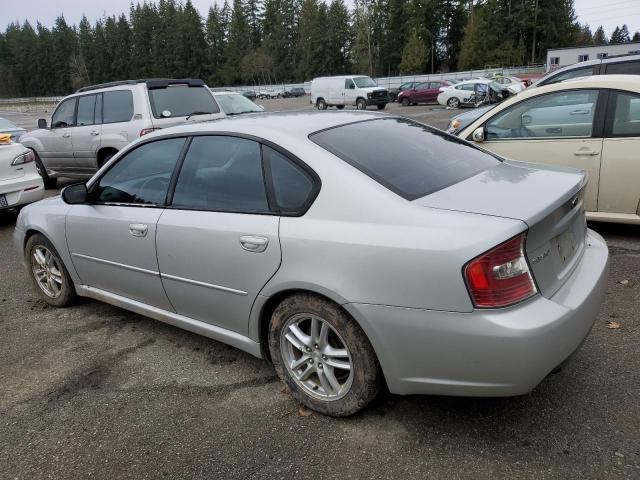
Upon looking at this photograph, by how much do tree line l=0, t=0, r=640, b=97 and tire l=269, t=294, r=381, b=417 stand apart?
77.1 m

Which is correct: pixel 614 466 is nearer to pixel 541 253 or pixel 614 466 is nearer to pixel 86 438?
pixel 541 253

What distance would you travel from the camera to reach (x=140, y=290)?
11.7 ft

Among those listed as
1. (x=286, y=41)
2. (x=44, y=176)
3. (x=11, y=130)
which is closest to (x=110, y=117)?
(x=44, y=176)

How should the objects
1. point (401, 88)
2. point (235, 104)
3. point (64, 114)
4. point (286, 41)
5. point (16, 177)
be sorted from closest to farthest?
point (16, 177), point (64, 114), point (235, 104), point (401, 88), point (286, 41)

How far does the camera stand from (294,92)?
6919 centimetres

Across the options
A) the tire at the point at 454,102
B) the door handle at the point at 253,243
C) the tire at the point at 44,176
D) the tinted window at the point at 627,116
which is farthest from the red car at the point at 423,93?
the door handle at the point at 253,243

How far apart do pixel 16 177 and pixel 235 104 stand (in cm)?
581

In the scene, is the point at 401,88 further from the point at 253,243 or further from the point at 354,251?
the point at 354,251

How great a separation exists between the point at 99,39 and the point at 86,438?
134289mm

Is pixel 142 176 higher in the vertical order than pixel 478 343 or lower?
higher

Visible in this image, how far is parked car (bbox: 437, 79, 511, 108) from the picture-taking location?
28.4 m

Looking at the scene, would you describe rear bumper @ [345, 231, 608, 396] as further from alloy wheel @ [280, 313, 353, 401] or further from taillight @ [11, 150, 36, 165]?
taillight @ [11, 150, 36, 165]

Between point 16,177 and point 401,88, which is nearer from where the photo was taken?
point 16,177

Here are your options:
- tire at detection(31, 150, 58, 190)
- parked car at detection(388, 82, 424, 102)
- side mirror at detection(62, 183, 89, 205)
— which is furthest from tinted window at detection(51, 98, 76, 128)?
parked car at detection(388, 82, 424, 102)
